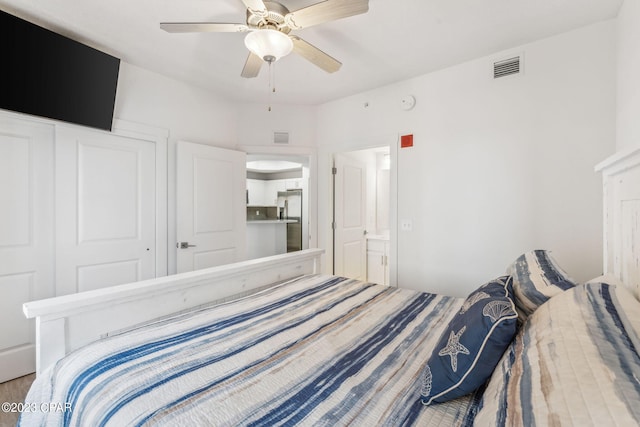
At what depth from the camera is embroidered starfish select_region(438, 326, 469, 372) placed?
0.82m

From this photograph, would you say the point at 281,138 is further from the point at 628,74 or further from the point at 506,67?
the point at 628,74

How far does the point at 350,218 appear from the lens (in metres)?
3.86

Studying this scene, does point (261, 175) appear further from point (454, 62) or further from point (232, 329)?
point (232, 329)

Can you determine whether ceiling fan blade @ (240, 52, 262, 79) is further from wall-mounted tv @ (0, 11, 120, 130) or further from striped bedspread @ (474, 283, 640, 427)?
striped bedspread @ (474, 283, 640, 427)

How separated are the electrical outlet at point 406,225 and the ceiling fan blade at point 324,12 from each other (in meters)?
1.96

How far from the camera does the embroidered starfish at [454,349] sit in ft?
2.68

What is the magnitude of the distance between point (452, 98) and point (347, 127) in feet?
3.79

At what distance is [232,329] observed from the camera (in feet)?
4.13

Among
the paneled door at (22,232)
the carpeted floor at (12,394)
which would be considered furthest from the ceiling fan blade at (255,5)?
the carpeted floor at (12,394)

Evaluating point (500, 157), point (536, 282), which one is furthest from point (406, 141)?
point (536, 282)

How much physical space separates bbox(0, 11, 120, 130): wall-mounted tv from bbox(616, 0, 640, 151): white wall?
3515 mm

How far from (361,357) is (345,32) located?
6.96 feet

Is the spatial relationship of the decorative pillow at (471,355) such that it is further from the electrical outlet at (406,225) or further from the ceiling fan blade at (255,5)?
the electrical outlet at (406,225)

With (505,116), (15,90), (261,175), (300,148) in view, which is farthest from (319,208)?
(261,175)
